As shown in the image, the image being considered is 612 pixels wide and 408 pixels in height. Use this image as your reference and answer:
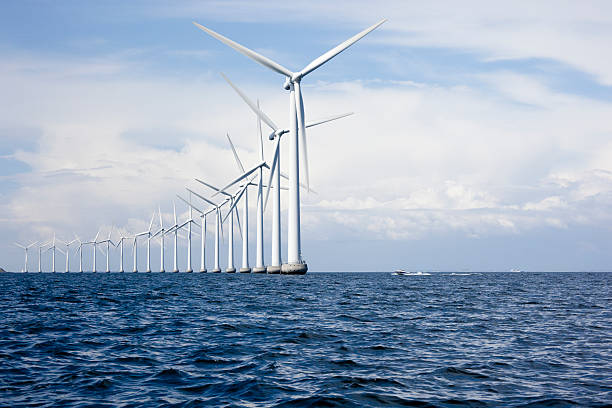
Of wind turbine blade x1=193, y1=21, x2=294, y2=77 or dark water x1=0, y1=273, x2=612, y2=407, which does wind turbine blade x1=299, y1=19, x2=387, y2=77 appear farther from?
dark water x1=0, y1=273, x2=612, y2=407

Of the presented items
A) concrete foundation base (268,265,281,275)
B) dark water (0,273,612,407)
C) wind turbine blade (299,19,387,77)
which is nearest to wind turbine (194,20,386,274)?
wind turbine blade (299,19,387,77)

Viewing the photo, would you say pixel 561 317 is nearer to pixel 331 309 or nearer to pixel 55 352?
pixel 331 309

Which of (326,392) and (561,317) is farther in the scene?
(561,317)

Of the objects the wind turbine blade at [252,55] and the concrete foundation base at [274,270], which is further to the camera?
the concrete foundation base at [274,270]

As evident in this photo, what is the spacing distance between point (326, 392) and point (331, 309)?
2190cm

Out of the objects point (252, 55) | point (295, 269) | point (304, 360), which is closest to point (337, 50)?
point (252, 55)

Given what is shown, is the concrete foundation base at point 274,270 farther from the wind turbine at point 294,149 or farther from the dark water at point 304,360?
the dark water at point 304,360

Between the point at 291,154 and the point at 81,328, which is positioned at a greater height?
the point at 291,154

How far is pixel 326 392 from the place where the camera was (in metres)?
14.1

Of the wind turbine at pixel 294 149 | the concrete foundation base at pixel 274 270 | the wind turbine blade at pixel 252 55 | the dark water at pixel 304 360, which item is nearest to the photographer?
the dark water at pixel 304 360

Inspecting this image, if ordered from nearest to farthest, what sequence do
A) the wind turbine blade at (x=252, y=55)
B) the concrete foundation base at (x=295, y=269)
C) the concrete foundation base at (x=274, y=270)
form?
the wind turbine blade at (x=252, y=55)
the concrete foundation base at (x=295, y=269)
the concrete foundation base at (x=274, y=270)

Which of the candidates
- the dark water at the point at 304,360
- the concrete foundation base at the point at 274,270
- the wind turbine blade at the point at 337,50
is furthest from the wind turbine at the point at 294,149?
the dark water at the point at 304,360

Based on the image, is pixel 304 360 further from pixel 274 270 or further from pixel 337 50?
pixel 274 270

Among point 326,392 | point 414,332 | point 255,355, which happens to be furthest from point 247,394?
point 414,332
